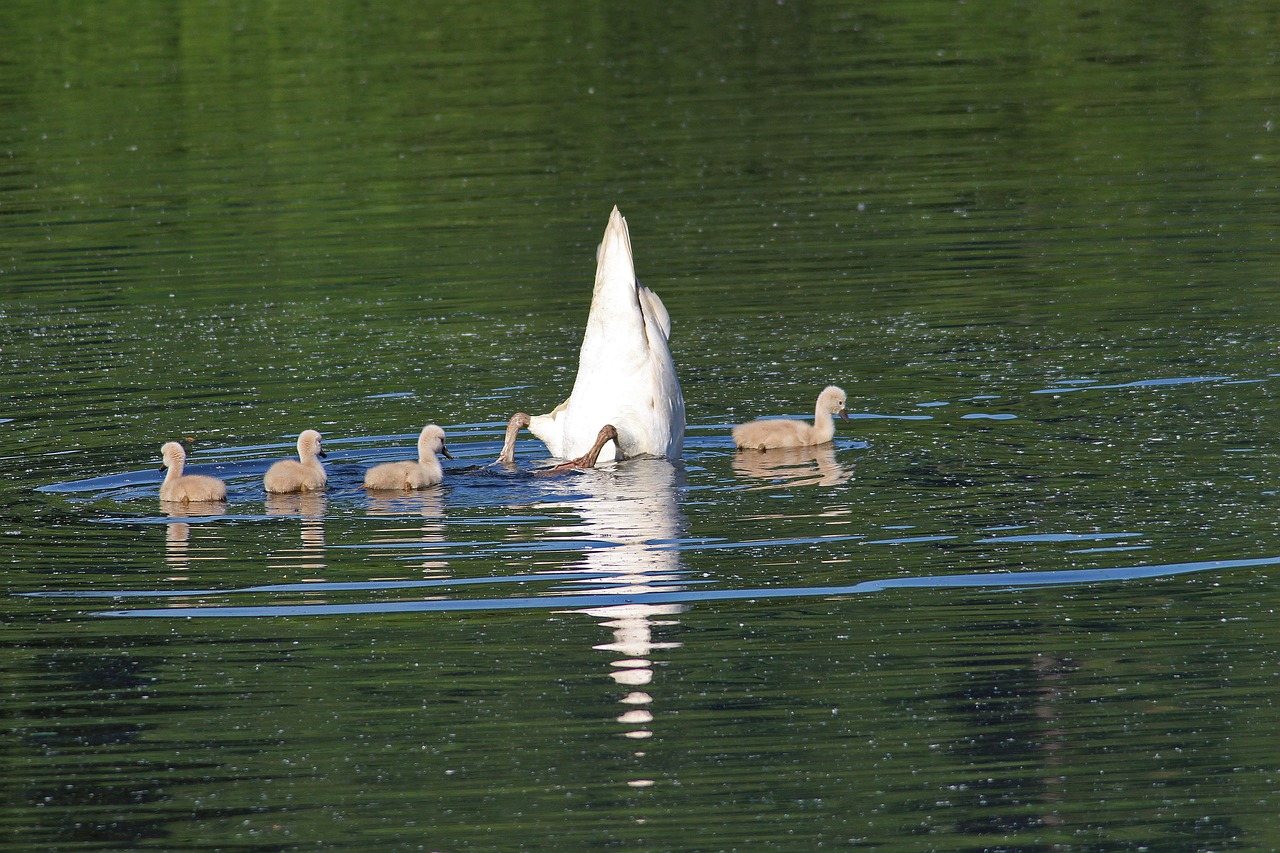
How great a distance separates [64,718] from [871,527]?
4.26m

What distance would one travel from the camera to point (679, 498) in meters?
11.9

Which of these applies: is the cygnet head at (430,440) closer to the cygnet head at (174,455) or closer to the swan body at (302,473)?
the swan body at (302,473)

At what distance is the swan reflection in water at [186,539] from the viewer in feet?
35.9

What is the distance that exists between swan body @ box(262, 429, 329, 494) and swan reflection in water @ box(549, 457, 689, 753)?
1.44 metres

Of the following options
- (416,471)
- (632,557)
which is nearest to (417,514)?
(416,471)

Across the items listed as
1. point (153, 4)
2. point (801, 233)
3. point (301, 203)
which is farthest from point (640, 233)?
point (153, 4)

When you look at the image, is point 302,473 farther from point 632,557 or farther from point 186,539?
point 632,557

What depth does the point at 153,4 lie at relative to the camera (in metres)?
41.6

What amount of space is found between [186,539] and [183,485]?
687 mm

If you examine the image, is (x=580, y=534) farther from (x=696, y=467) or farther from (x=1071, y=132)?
(x=1071, y=132)

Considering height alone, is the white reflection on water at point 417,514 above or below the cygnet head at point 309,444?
below

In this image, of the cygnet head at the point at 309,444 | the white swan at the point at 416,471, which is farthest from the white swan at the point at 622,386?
the cygnet head at the point at 309,444

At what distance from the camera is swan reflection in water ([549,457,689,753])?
29.1 feet

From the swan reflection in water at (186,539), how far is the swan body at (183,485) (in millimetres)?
43
